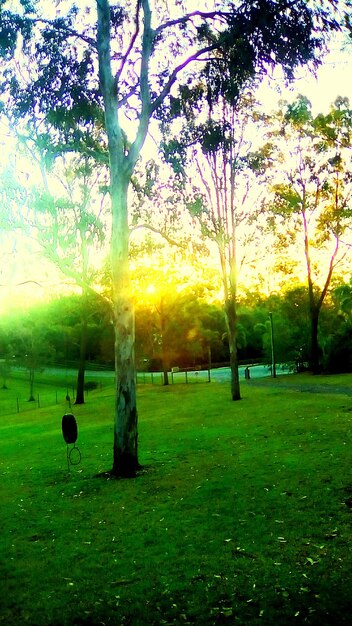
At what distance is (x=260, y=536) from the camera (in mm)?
7789

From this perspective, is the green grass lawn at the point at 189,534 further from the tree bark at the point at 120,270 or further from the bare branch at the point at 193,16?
the bare branch at the point at 193,16

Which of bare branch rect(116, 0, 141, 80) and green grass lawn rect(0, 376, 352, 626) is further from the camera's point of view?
bare branch rect(116, 0, 141, 80)

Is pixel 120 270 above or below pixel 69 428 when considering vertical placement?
above

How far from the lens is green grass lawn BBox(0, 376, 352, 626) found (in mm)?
5734

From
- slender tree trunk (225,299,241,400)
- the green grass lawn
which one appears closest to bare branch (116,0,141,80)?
the green grass lawn

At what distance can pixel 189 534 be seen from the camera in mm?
8203

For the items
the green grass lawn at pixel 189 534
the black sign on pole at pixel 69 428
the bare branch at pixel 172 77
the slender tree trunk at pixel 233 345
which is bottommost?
the green grass lawn at pixel 189 534

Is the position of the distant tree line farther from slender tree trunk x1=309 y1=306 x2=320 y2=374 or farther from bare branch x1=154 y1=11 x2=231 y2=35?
bare branch x1=154 y1=11 x2=231 y2=35

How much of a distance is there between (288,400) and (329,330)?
2781cm

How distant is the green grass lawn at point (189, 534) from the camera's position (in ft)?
18.8

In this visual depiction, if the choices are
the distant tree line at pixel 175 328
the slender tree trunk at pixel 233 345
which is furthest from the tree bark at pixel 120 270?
the distant tree line at pixel 175 328

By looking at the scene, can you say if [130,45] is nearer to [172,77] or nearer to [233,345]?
[172,77]

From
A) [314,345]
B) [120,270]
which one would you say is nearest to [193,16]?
[120,270]

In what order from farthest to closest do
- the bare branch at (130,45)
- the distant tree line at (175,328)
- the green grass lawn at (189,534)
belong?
the distant tree line at (175,328) → the bare branch at (130,45) → the green grass lawn at (189,534)
